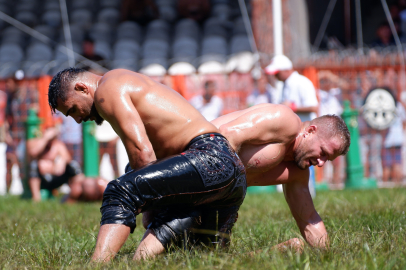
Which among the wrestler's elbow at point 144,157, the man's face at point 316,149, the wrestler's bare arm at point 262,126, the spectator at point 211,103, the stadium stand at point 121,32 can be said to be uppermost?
the stadium stand at point 121,32

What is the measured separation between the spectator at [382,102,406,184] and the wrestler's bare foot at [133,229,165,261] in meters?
6.64

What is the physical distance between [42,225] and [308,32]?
27.1ft

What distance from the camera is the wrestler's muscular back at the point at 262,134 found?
259 centimetres

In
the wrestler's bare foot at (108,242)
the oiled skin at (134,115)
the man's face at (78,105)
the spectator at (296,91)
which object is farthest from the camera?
the spectator at (296,91)

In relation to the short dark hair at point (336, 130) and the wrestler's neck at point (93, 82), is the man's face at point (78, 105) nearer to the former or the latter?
the wrestler's neck at point (93, 82)

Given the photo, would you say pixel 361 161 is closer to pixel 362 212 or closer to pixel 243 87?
pixel 243 87

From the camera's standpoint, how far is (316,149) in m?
2.70

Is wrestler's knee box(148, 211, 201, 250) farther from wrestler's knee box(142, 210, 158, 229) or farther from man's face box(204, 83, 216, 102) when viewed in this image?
man's face box(204, 83, 216, 102)

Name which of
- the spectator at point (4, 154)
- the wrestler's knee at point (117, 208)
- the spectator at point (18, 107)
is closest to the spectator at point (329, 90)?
the spectator at point (18, 107)

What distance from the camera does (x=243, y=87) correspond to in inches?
320

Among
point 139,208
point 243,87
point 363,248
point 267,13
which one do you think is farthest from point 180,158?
point 267,13

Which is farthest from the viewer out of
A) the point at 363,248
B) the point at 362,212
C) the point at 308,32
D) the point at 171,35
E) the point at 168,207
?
the point at 171,35

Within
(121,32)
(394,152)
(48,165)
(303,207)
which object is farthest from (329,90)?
(121,32)

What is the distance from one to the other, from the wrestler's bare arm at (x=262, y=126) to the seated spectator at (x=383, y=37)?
7.53 meters
